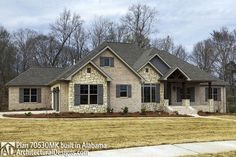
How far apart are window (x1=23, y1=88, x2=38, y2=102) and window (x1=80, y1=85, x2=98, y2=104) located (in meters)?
9.42

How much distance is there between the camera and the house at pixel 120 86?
29.5 metres

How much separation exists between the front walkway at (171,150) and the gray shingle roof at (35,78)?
25857 millimetres

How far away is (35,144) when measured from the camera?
42.8 ft

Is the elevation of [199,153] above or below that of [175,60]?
below

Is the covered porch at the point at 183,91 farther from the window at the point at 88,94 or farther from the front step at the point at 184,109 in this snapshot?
the window at the point at 88,94

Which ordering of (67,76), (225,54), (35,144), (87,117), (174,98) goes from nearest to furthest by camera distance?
1. (35,144)
2. (87,117)
3. (67,76)
4. (174,98)
5. (225,54)

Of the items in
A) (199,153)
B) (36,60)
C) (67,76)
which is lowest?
(199,153)

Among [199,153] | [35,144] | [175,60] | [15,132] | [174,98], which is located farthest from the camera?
[175,60]

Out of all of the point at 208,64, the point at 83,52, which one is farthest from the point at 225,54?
the point at 83,52

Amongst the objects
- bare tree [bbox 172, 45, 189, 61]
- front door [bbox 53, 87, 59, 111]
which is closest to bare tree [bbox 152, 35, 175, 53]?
bare tree [bbox 172, 45, 189, 61]

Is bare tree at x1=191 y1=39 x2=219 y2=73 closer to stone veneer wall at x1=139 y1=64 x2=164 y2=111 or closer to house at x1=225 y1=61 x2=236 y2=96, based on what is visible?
house at x1=225 y1=61 x2=236 y2=96

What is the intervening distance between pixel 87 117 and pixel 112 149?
46.4 ft

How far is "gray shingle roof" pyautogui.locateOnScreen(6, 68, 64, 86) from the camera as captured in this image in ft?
121

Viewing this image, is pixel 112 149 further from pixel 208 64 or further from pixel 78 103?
pixel 208 64
